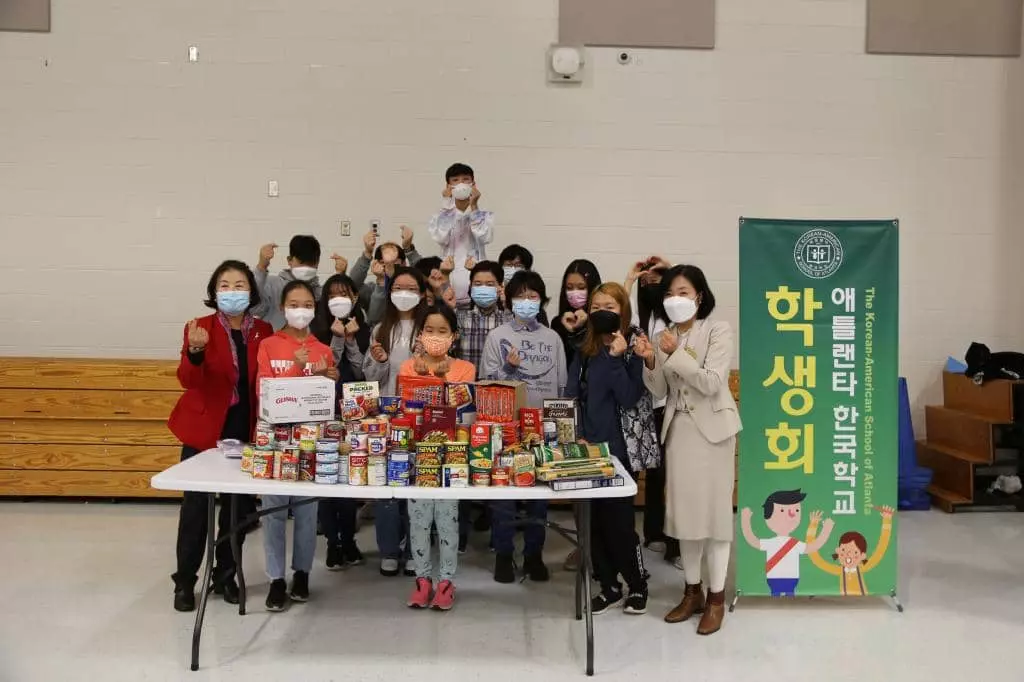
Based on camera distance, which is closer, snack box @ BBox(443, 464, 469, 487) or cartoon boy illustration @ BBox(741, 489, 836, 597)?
snack box @ BBox(443, 464, 469, 487)

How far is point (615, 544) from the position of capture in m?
3.61

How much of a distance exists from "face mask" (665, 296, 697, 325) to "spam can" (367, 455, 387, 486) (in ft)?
4.42

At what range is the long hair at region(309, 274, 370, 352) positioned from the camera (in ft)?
13.4

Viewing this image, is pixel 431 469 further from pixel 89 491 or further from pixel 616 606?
pixel 89 491

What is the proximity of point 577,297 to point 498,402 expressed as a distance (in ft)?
3.41

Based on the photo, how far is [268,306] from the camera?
4.70m

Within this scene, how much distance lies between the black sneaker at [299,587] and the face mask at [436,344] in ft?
3.99

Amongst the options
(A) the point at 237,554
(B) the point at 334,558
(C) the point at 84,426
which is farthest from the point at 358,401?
(C) the point at 84,426

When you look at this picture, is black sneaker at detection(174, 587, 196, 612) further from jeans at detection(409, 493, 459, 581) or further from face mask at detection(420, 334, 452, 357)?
face mask at detection(420, 334, 452, 357)

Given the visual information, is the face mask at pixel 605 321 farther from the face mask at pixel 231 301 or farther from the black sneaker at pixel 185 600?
the black sneaker at pixel 185 600

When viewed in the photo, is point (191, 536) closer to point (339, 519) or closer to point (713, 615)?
point (339, 519)

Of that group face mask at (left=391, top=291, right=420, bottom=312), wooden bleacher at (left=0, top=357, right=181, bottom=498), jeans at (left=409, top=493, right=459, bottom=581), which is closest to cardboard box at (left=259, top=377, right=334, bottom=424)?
jeans at (left=409, top=493, right=459, bottom=581)

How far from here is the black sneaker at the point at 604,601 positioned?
3.65m

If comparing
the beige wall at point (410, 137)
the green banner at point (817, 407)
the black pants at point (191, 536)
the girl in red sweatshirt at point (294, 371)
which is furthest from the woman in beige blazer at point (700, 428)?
the beige wall at point (410, 137)
